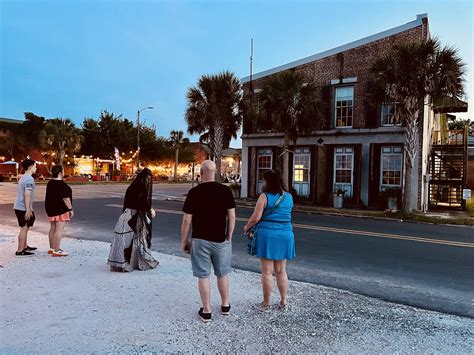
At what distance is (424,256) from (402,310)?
373 cm

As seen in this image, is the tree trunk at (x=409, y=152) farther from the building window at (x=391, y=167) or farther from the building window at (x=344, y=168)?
the building window at (x=344, y=168)

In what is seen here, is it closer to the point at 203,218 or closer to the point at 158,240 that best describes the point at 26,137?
the point at 158,240

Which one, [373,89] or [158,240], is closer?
[158,240]

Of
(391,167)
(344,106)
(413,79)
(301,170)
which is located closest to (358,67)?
(344,106)

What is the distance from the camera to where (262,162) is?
2298 cm

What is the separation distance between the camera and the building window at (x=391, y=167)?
18.5 meters

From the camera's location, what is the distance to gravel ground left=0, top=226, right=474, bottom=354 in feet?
11.3

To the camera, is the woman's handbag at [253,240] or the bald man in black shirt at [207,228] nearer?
the bald man in black shirt at [207,228]

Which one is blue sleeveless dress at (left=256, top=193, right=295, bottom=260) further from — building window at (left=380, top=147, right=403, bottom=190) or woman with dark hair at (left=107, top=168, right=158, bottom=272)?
building window at (left=380, top=147, right=403, bottom=190)

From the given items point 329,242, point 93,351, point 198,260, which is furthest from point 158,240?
point 93,351

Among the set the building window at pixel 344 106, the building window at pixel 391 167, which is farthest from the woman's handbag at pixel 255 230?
the building window at pixel 344 106

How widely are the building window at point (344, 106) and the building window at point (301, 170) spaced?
2.51 m

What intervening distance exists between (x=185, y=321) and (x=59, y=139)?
146ft

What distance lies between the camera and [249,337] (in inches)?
143
